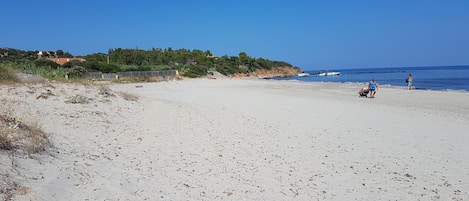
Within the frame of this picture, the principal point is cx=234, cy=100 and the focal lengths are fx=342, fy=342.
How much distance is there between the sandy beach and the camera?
14.3ft

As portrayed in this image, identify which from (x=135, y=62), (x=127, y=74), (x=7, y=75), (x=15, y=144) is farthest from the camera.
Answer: (x=135, y=62)

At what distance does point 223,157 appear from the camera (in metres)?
6.03

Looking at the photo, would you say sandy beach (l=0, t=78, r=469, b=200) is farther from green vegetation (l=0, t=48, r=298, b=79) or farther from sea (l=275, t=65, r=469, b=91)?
sea (l=275, t=65, r=469, b=91)

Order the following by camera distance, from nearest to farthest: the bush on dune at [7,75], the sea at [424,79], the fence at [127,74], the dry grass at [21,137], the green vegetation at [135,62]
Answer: the dry grass at [21,137] < the bush on dune at [7,75] < the sea at [424,79] < the fence at [127,74] < the green vegetation at [135,62]

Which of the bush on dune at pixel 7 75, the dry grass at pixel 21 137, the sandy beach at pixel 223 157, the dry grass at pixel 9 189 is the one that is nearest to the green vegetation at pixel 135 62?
the bush on dune at pixel 7 75

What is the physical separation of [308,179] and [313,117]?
6.29m

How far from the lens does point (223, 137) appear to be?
7660 mm

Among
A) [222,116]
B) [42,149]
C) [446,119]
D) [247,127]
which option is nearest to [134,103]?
[222,116]

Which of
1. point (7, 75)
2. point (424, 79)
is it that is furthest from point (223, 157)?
point (424, 79)

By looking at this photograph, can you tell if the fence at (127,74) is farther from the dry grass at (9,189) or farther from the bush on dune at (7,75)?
the dry grass at (9,189)

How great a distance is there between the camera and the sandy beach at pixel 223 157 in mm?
4352

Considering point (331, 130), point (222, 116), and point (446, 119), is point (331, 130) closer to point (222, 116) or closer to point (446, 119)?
point (222, 116)

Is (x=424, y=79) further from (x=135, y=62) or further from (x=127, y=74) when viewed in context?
(x=135, y=62)

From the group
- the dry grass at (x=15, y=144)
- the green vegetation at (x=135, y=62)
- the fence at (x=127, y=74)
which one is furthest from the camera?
the green vegetation at (x=135, y=62)
